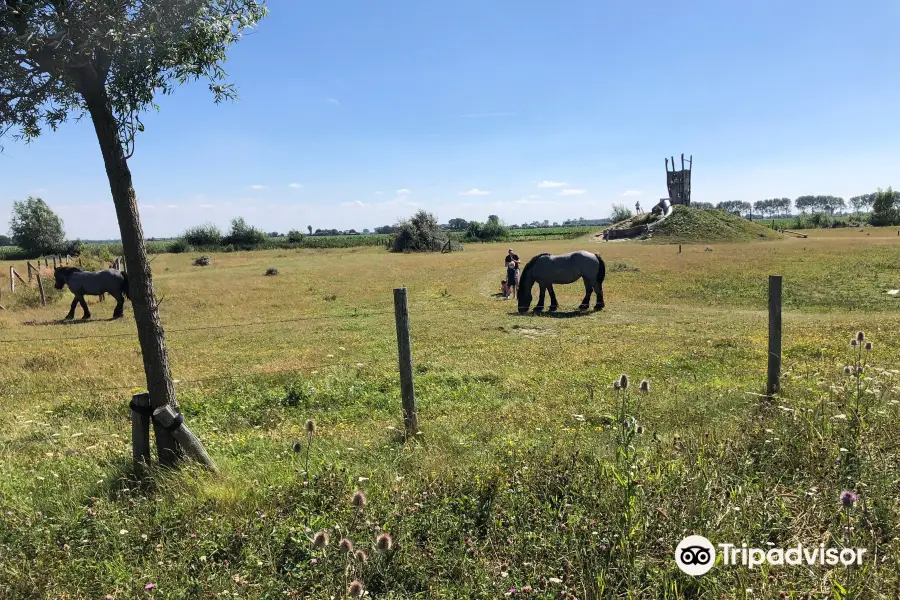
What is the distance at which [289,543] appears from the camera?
133 inches

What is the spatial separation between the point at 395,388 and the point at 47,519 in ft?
16.3

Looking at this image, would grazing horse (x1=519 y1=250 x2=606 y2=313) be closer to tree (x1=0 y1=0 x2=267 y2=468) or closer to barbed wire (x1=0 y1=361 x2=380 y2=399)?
barbed wire (x1=0 y1=361 x2=380 y2=399)

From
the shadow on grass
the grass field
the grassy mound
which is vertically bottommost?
the shadow on grass

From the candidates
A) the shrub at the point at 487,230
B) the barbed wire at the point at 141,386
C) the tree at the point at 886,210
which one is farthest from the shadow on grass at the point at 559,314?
the tree at the point at 886,210

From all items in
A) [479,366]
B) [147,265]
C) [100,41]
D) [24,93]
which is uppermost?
[100,41]

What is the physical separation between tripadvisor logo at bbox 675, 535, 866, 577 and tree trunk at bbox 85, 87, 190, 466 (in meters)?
4.23

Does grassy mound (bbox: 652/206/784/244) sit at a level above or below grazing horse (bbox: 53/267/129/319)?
above

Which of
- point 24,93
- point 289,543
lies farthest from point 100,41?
point 289,543

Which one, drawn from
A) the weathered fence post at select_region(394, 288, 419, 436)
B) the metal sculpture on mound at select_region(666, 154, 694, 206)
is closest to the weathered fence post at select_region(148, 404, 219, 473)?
the weathered fence post at select_region(394, 288, 419, 436)

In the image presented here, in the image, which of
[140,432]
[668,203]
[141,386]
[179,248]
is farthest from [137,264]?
[179,248]

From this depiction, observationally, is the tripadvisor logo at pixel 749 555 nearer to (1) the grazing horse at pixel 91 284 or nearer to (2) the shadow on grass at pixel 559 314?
(2) the shadow on grass at pixel 559 314

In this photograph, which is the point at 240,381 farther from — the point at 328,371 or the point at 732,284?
the point at 732,284

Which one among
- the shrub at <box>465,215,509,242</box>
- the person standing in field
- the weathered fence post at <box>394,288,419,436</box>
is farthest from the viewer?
the shrub at <box>465,215,509,242</box>

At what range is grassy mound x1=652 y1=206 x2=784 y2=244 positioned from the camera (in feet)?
181
